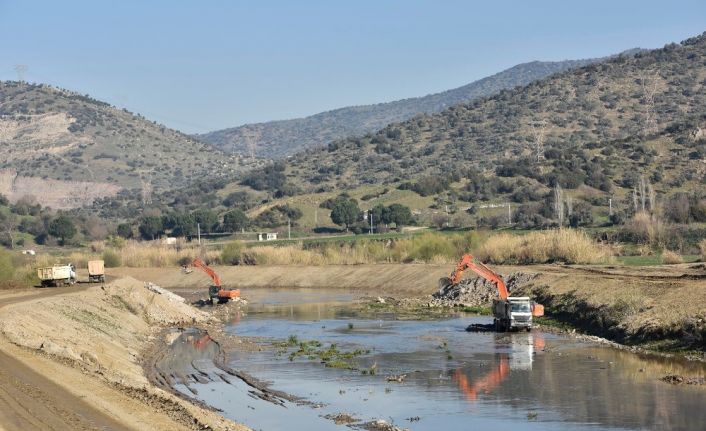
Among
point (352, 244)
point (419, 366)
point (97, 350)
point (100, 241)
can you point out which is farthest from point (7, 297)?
point (100, 241)

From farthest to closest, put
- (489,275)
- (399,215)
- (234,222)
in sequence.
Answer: (234,222)
(399,215)
(489,275)

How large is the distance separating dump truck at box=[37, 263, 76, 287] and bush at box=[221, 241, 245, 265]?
44038 mm

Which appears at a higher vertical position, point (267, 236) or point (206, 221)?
point (206, 221)

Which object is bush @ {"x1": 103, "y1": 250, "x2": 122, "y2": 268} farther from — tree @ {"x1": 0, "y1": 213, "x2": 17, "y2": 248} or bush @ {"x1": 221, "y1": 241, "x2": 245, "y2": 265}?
tree @ {"x1": 0, "y1": 213, "x2": 17, "y2": 248}

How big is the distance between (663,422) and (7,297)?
4288 centimetres

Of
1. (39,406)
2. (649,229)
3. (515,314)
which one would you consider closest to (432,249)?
(649,229)

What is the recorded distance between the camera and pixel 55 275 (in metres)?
80.4

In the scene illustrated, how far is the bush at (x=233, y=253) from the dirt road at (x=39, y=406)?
90019 mm

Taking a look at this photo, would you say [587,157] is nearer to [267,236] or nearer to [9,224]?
[267,236]

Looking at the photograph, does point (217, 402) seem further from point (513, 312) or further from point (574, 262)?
point (574, 262)

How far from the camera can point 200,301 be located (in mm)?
90188

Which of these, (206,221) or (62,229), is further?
(206,221)

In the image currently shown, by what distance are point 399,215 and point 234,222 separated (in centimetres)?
2544

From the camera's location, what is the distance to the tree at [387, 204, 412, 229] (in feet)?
473
